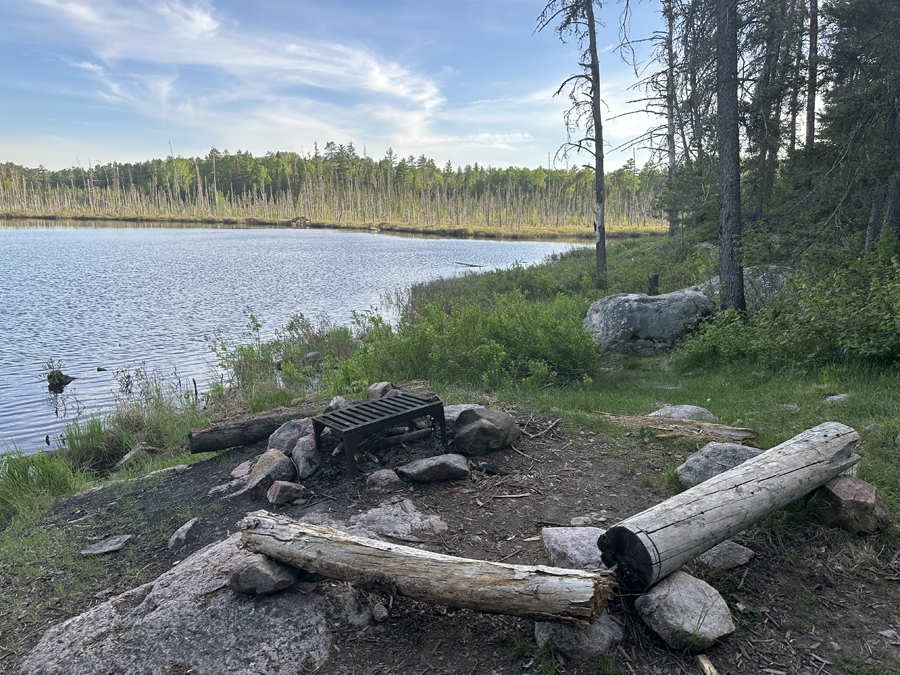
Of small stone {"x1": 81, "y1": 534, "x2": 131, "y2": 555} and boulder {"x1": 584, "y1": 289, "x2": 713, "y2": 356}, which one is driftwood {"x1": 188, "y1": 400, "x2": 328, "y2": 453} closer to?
small stone {"x1": 81, "y1": 534, "x2": 131, "y2": 555}

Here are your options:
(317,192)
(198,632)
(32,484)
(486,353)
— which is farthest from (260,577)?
(317,192)

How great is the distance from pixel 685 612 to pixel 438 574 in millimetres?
1360

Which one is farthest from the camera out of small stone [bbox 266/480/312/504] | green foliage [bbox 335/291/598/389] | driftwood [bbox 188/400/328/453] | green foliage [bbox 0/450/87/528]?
green foliage [bbox 335/291/598/389]

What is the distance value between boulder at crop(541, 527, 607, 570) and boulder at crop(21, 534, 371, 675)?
1.27 m

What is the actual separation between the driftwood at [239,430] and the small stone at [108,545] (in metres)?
1.59

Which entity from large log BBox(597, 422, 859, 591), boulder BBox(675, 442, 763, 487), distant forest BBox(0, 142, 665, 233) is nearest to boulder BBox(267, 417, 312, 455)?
large log BBox(597, 422, 859, 591)

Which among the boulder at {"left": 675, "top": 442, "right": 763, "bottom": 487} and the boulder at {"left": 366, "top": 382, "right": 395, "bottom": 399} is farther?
the boulder at {"left": 366, "top": 382, "right": 395, "bottom": 399}

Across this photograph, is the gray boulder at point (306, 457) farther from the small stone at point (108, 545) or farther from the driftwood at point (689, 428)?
the driftwood at point (689, 428)

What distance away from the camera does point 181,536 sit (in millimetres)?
4414

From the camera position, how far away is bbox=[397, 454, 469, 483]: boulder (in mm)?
4711

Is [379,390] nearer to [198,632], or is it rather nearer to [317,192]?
[198,632]

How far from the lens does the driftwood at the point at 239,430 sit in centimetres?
615

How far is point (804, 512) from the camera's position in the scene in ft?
12.4

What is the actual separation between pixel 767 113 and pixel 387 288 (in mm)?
15695
